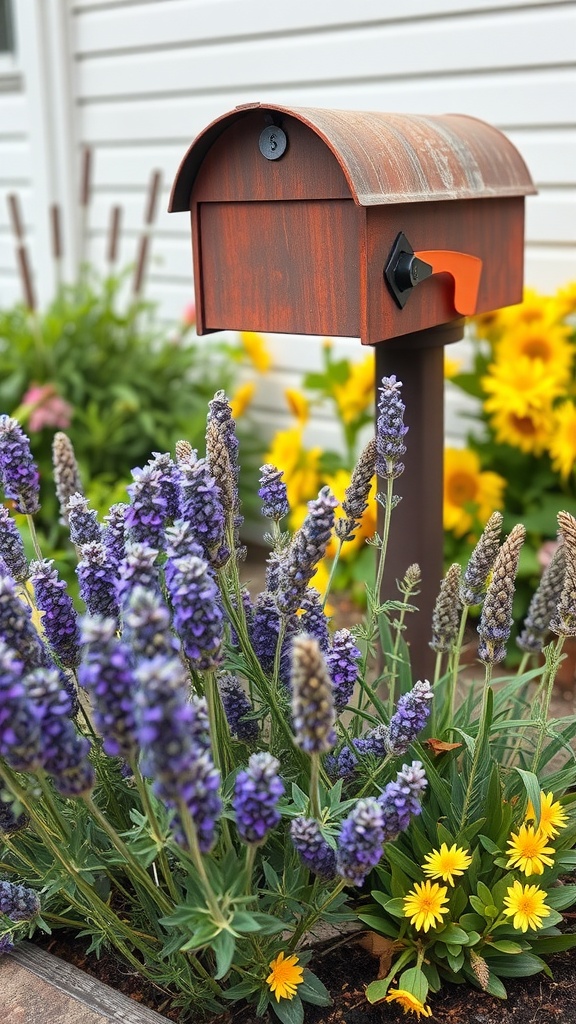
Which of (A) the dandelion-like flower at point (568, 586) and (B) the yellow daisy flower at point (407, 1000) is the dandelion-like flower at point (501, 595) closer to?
(A) the dandelion-like flower at point (568, 586)

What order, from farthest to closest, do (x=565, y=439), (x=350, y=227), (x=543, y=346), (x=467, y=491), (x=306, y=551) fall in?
(x=467, y=491)
(x=543, y=346)
(x=565, y=439)
(x=350, y=227)
(x=306, y=551)

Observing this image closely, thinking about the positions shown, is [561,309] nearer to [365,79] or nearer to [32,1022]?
[365,79]

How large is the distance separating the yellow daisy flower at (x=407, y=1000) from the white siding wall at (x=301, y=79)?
255cm

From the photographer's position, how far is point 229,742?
5.54 ft

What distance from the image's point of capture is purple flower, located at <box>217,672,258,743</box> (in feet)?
5.74

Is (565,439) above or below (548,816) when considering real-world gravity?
above

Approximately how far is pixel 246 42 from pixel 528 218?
1585 millimetres

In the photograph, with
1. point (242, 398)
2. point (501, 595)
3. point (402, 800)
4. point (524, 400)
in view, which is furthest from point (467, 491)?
point (402, 800)

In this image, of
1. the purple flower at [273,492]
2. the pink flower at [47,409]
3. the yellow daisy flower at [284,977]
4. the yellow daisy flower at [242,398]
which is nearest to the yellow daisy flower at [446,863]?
the yellow daisy flower at [284,977]

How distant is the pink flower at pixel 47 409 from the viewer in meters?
4.00

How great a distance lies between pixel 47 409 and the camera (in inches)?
160

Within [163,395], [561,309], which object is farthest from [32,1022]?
[163,395]

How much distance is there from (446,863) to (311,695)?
2.03 ft

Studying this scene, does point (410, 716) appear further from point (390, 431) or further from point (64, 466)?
point (64, 466)
